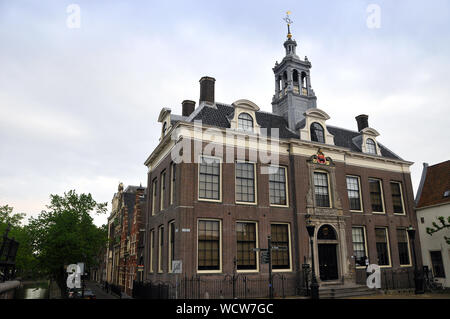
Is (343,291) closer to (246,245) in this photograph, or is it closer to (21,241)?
(246,245)

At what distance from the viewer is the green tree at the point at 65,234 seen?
95.1 ft

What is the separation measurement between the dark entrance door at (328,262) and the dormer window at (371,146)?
9989 mm

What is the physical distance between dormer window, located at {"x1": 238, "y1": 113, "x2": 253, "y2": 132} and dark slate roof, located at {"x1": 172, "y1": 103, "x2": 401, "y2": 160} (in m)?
0.72

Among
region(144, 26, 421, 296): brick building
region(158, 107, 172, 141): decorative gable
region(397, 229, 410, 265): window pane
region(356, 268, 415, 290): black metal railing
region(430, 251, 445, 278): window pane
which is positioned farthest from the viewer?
region(397, 229, 410, 265): window pane

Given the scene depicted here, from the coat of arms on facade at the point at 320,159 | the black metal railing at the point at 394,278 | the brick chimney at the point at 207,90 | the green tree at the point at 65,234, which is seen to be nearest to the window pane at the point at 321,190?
the coat of arms on facade at the point at 320,159

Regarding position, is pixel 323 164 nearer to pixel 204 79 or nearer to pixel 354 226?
pixel 354 226

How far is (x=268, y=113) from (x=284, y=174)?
5760 mm

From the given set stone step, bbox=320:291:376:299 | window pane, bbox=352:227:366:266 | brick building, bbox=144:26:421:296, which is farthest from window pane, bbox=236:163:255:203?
window pane, bbox=352:227:366:266

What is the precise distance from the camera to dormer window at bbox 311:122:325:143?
26.2 meters

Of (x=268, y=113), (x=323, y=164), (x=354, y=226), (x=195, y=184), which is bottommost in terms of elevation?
(x=354, y=226)

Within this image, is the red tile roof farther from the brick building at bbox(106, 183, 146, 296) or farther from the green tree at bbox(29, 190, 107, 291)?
the green tree at bbox(29, 190, 107, 291)
